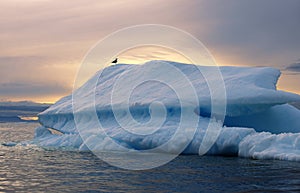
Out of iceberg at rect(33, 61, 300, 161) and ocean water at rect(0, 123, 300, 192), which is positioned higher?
iceberg at rect(33, 61, 300, 161)

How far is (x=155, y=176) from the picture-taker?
17.8 metres

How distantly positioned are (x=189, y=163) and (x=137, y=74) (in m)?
14.8

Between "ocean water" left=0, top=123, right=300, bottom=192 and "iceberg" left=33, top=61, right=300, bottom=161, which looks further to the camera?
"iceberg" left=33, top=61, right=300, bottom=161

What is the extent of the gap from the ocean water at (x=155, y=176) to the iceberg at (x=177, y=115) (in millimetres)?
1849

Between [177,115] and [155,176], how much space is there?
11.8 m

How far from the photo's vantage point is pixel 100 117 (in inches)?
1282

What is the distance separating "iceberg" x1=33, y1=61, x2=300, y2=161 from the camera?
25422 millimetres

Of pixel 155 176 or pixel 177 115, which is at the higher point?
pixel 177 115

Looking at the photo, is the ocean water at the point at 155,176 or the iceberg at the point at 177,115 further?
the iceberg at the point at 177,115

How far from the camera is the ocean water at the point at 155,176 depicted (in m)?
14.9

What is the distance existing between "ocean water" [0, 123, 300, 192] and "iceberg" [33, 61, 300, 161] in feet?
6.07

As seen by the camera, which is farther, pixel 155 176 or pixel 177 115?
pixel 177 115

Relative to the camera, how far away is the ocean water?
14938mm

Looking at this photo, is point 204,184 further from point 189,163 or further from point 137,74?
point 137,74
